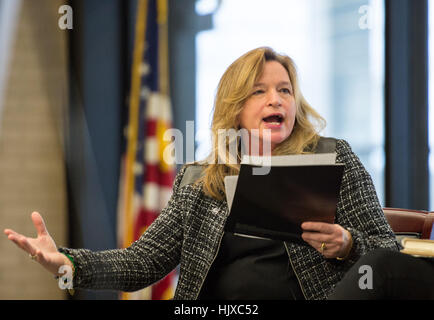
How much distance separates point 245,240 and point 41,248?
52cm

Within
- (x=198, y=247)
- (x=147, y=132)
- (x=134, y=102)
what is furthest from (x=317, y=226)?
(x=134, y=102)

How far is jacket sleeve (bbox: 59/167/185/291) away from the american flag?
1212mm

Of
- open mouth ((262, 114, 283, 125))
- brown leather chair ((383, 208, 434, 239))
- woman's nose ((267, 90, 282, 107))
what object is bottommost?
brown leather chair ((383, 208, 434, 239))

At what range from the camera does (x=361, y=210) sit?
124cm

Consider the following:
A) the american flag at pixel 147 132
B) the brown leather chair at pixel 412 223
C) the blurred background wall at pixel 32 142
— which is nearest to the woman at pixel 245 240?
the brown leather chair at pixel 412 223

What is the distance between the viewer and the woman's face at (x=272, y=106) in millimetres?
1360

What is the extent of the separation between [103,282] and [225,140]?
0.57m

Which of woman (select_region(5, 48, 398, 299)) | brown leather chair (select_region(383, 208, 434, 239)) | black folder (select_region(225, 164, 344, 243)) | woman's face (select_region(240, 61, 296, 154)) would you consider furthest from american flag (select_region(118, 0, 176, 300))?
black folder (select_region(225, 164, 344, 243))

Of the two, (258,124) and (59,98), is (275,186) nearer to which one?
(258,124)

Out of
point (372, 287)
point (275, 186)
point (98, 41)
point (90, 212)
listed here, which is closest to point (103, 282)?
point (275, 186)

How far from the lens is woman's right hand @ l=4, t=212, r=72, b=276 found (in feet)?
3.35

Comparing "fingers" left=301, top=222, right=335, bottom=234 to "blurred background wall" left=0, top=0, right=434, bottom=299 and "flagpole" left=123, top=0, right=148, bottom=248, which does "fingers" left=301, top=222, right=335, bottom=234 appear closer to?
"blurred background wall" left=0, top=0, right=434, bottom=299

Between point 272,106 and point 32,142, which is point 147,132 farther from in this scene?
point 272,106

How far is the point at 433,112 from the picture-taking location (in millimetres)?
2369
